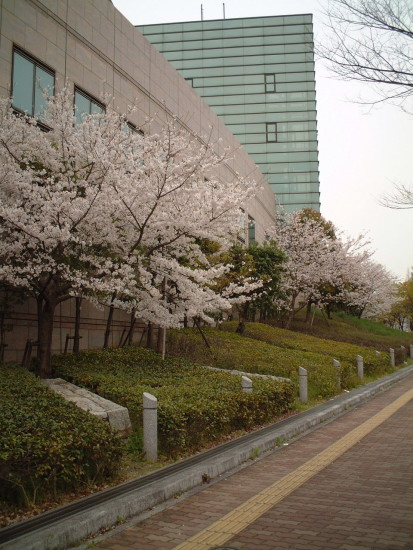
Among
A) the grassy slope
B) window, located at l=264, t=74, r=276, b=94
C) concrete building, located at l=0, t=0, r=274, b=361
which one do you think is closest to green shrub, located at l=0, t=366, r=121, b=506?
concrete building, located at l=0, t=0, r=274, b=361

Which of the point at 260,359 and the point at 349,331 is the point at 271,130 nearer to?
the point at 349,331

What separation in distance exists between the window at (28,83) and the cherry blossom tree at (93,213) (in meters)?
2.03

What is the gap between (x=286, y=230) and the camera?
37.2 meters

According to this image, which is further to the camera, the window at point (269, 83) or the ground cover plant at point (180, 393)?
the window at point (269, 83)

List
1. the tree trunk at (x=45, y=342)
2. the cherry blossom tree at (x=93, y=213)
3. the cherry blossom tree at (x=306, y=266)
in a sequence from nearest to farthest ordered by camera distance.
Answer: the cherry blossom tree at (x=93, y=213) < the tree trunk at (x=45, y=342) < the cherry blossom tree at (x=306, y=266)

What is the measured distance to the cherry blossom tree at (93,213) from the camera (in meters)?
10.1

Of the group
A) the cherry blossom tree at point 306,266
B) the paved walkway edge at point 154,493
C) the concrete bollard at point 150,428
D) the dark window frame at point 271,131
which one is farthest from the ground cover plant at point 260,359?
the dark window frame at point 271,131

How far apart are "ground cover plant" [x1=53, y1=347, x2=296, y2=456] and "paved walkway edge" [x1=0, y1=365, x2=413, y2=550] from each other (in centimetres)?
42

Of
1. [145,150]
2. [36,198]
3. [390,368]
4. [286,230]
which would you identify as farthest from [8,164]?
[286,230]

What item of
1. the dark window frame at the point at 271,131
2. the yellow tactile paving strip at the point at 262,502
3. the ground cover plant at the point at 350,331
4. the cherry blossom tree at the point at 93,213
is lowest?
the yellow tactile paving strip at the point at 262,502

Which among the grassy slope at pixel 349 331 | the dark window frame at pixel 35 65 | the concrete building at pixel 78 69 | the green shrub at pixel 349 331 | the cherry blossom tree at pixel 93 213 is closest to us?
the cherry blossom tree at pixel 93 213

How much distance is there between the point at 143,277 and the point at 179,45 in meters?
55.6

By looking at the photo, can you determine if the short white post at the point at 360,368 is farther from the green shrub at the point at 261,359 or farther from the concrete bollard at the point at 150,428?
the concrete bollard at the point at 150,428

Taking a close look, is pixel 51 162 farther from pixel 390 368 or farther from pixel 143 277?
pixel 390 368
